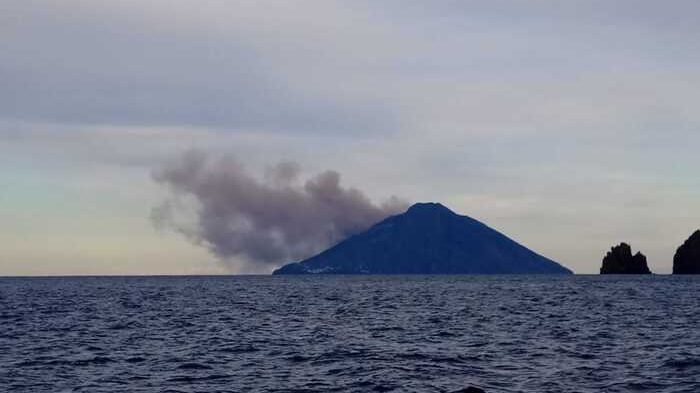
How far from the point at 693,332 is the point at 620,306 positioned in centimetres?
3700

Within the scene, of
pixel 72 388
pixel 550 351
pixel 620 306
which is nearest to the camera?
pixel 72 388

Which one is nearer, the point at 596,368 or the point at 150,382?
the point at 150,382

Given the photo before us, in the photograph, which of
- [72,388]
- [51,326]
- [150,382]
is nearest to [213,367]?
[150,382]

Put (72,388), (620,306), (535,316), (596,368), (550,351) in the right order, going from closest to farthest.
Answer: (72,388)
(596,368)
(550,351)
(535,316)
(620,306)

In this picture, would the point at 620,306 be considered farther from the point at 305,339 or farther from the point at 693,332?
the point at 305,339

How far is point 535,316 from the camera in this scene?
8144cm

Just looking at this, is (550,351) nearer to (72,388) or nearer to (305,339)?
(305,339)

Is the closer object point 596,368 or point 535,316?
point 596,368

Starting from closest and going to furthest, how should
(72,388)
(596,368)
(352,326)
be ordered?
(72,388), (596,368), (352,326)

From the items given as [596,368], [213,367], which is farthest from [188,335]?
[596,368]

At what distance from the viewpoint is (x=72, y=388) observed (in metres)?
38.4

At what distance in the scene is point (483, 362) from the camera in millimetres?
45625

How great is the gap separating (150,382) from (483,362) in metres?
18.1

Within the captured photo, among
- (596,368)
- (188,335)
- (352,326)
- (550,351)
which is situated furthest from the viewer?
(352,326)
